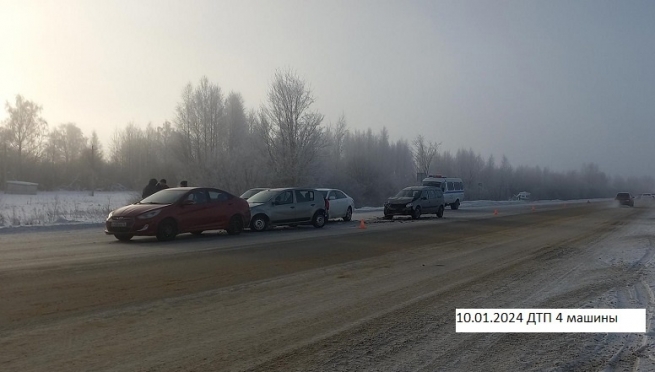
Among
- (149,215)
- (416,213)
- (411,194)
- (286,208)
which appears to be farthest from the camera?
(411,194)

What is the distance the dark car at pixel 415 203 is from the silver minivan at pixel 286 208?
6.95 m

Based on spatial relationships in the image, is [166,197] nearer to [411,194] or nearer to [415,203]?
[415,203]

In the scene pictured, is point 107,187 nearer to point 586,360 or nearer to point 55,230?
point 55,230

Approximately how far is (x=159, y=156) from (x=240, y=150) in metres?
24.1

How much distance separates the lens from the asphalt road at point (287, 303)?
5.25 m

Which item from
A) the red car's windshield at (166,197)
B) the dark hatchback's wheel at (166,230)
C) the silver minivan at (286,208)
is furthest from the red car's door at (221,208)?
the silver minivan at (286,208)

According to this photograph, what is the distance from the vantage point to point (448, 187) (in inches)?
1635

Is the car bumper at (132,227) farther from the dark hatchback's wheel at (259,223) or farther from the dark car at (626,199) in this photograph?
the dark car at (626,199)

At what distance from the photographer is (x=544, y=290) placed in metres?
8.88

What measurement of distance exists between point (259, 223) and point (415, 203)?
1126cm

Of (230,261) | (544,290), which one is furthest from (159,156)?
(544,290)

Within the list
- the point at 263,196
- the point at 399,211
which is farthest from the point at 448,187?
the point at 263,196

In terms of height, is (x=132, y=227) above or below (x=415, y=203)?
below

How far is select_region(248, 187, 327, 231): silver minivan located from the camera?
1997 centimetres
